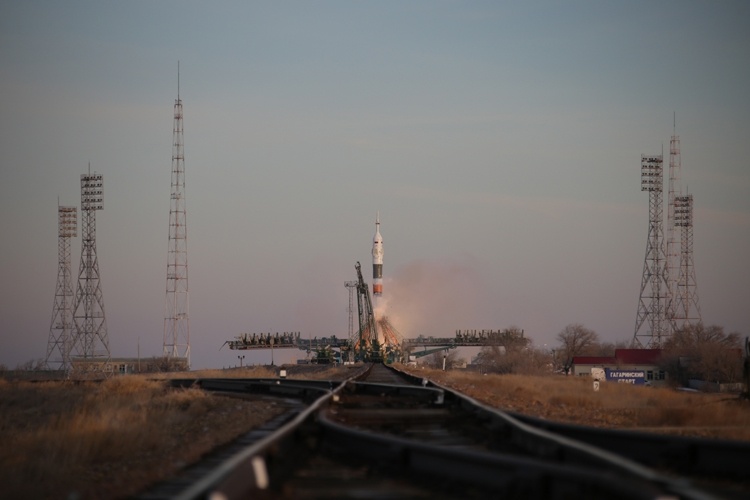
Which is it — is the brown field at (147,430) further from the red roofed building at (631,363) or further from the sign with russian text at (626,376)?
the red roofed building at (631,363)

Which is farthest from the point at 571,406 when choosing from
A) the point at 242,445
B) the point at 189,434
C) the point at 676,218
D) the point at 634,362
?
the point at 676,218

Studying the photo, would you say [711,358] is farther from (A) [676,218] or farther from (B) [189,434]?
(B) [189,434]

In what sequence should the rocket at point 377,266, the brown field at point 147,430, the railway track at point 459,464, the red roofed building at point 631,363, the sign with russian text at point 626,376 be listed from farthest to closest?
the rocket at point 377,266 → the red roofed building at point 631,363 → the sign with russian text at point 626,376 → the brown field at point 147,430 → the railway track at point 459,464

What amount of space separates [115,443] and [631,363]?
88301 millimetres

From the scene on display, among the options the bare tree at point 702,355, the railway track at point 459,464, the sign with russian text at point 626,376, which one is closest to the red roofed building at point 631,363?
the bare tree at point 702,355

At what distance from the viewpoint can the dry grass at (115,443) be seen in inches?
495

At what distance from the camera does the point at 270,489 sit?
8.77 m

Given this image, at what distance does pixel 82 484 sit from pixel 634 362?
93863 millimetres

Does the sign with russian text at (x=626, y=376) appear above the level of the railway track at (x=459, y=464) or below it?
below

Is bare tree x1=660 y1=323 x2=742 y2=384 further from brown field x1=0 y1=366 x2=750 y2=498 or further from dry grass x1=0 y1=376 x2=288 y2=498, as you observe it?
dry grass x1=0 y1=376 x2=288 y2=498

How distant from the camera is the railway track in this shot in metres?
7.64

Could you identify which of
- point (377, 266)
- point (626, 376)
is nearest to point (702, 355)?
point (626, 376)

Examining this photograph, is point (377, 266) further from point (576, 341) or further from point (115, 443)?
point (115, 443)

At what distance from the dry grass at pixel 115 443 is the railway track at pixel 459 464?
1.26 meters
